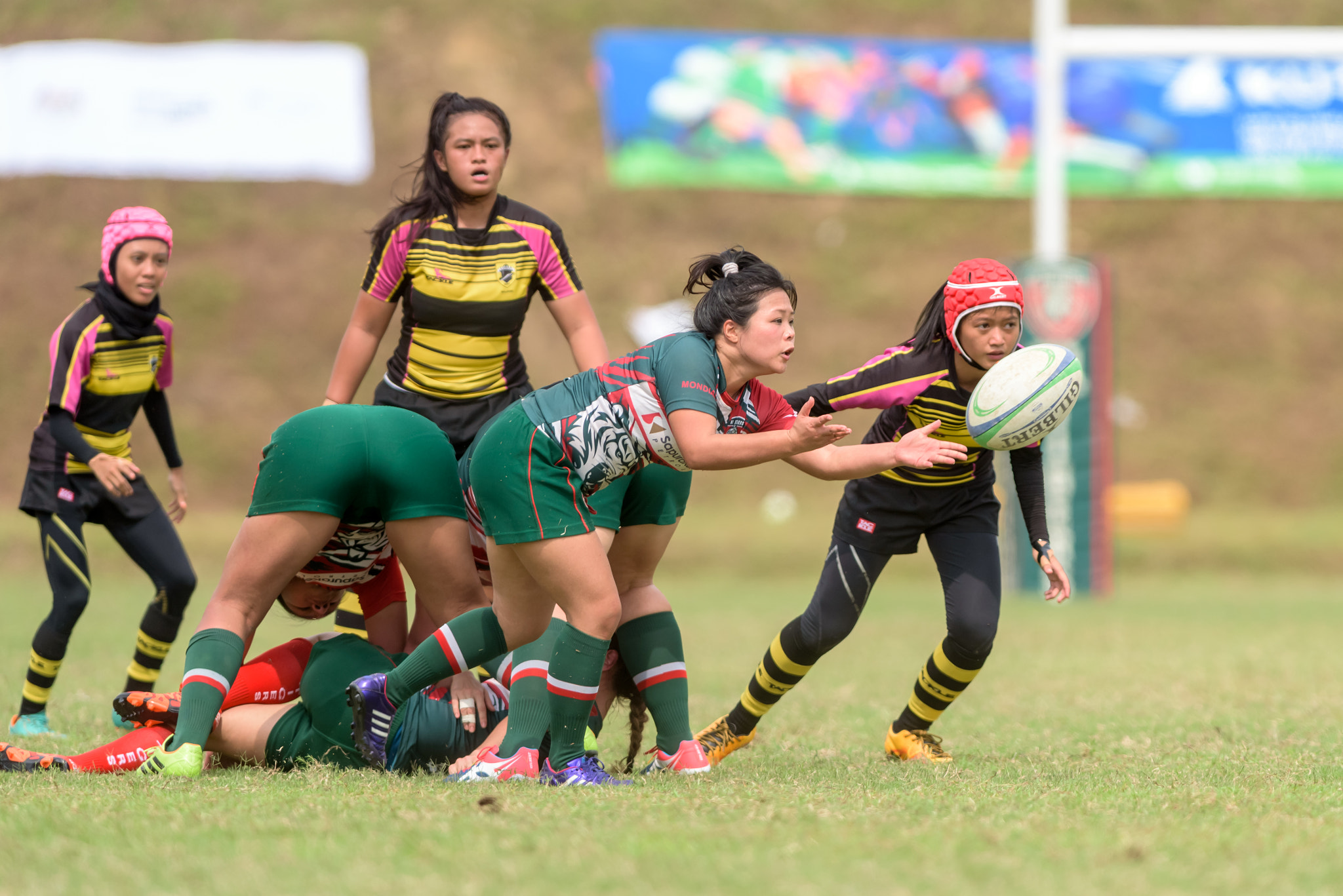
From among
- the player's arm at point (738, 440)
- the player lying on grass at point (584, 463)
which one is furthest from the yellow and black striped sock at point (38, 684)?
the player's arm at point (738, 440)

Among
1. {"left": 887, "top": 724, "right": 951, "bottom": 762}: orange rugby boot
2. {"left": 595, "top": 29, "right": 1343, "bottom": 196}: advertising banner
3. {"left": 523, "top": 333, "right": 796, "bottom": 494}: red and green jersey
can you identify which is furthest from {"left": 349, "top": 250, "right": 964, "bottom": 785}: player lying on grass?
{"left": 595, "top": 29, "right": 1343, "bottom": 196}: advertising banner

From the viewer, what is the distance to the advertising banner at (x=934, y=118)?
66.9ft

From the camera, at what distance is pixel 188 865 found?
2805mm

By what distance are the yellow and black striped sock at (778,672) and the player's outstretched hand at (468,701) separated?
105 cm

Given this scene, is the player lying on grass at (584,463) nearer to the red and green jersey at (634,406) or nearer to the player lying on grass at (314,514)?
the red and green jersey at (634,406)

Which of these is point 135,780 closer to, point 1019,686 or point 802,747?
point 802,747

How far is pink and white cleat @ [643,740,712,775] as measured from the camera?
14.3 feet

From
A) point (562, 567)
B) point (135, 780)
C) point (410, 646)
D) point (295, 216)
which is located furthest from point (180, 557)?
point (295, 216)

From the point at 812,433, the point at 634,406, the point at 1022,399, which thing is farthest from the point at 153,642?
the point at 1022,399

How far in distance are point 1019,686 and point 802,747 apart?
2205 millimetres

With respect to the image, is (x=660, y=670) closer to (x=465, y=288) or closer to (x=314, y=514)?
(x=314, y=514)

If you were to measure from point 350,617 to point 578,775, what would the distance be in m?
1.75

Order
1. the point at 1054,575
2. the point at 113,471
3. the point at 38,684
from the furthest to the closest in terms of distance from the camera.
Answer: the point at 38,684, the point at 113,471, the point at 1054,575

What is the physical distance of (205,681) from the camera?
4.12 m
